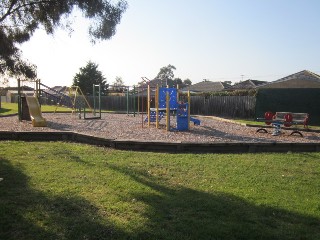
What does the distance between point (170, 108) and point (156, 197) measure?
10714mm

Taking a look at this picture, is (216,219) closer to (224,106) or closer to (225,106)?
(225,106)

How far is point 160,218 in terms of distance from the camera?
14.4ft

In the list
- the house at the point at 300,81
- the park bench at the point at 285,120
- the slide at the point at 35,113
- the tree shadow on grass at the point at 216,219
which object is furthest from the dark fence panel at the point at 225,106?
the tree shadow on grass at the point at 216,219

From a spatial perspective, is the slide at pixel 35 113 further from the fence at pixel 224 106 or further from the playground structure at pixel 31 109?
the fence at pixel 224 106

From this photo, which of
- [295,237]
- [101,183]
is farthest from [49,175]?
[295,237]

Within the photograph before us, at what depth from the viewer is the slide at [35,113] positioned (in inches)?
587

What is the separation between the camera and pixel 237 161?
8234 millimetres

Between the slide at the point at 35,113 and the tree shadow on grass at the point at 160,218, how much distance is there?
9.78 metres

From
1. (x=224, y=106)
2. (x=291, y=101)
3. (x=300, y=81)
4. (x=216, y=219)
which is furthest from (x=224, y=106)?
(x=216, y=219)

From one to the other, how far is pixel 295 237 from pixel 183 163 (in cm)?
404

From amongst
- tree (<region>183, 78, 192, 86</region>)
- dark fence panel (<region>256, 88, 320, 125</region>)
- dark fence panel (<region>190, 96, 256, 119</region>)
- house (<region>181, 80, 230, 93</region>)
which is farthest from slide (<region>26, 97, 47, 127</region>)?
tree (<region>183, 78, 192, 86</region>)

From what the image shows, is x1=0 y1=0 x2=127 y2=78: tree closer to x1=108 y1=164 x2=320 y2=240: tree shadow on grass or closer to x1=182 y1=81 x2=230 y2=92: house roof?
x1=108 y1=164 x2=320 y2=240: tree shadow on grass

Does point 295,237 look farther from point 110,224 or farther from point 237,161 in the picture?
point 237,161

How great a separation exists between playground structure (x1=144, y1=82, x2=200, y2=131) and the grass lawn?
571 centimetres
